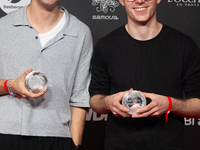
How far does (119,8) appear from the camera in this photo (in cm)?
229

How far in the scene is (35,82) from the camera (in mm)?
1323

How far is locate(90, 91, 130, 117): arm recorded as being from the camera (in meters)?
1.30

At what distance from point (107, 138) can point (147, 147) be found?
0.22 meters

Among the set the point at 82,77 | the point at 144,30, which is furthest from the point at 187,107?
the point at 82,77

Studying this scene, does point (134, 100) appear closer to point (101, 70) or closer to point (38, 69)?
point (101, 70)

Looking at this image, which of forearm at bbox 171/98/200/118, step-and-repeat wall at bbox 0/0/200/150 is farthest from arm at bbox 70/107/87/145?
step-and-repeat wall at bbox 0/0/200/150

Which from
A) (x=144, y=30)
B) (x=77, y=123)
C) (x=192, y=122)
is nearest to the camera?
(x=144, y=30)

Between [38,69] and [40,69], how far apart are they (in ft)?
0.03

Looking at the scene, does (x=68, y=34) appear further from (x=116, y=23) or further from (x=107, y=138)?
(x=116, y=23)

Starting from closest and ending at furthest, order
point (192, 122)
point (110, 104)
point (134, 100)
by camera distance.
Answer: point (134, 100)
point (110, 104)
point (192, 122)

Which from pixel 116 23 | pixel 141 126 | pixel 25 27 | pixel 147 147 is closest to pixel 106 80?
pixel 141 126

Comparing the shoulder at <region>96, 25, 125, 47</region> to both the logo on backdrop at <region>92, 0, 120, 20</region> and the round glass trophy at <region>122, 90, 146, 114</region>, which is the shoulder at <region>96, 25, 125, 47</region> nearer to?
the round glass trophy at <region>122, 90, 146, 114</region>

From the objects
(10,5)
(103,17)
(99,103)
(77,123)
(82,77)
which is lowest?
(77,123)

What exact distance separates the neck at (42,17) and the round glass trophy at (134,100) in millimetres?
588
